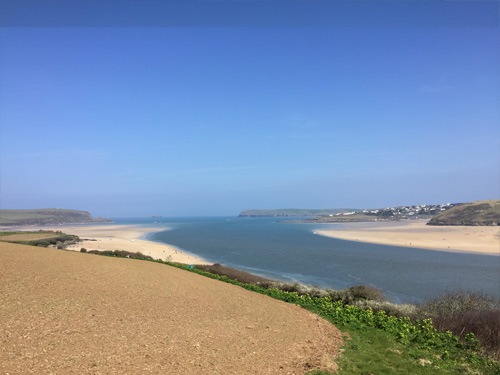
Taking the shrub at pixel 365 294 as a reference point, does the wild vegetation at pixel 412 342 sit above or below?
above

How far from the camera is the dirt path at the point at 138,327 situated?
25.5 feet

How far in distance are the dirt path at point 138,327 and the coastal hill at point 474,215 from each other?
12848cm

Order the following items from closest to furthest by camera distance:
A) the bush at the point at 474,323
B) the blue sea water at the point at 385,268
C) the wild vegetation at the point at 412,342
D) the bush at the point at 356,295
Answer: the wild vegetation at the point at 412,342 → the bush at the point at 474,323 → the bush at the point at 356,295 → the blue sea water at the point at 385,268

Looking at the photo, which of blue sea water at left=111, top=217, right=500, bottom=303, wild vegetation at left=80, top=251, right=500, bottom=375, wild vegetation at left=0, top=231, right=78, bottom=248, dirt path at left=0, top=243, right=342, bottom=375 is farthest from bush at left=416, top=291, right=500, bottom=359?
wild vegetation at left=0, top=231, right=78, bottom=248

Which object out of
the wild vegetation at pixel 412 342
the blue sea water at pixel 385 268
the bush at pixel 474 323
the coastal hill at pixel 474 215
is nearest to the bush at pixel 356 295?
the wild vegetation at pixel 412 342

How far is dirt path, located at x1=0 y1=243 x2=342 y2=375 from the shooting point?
25.5 feet

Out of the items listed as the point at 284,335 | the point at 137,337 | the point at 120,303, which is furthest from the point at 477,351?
the point at 120,303

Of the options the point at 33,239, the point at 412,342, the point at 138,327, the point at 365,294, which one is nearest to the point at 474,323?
the point at 412,342

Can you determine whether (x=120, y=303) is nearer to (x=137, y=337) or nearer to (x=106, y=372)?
(x=137, y=337)

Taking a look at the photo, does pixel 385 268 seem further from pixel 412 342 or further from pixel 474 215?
Result: pixel 474 215

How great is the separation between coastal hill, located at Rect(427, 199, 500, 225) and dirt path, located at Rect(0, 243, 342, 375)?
128 m

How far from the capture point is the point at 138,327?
10.0 meters

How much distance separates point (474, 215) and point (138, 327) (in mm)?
143972

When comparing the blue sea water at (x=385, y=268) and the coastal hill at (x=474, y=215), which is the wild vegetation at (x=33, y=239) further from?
the coastal hill at (x=474, y=215)
